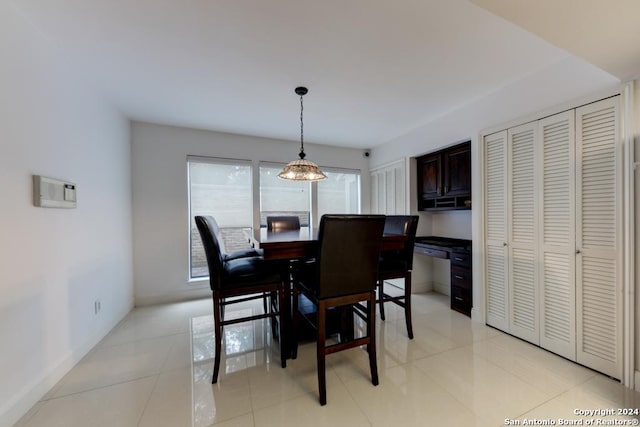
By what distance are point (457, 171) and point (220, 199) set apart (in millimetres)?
3337

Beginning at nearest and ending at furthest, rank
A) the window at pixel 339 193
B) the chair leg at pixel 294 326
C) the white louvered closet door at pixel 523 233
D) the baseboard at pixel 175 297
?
the chair leg at pixel 294 326
the white louvered closet door at pixel 523 233
the baseboard at pixel 175 297
the window at pixel 339 193

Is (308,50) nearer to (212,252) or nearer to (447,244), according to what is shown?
(212,252)

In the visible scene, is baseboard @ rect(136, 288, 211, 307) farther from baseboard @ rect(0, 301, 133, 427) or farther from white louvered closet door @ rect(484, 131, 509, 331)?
white louvered closet door @ rect(484, 131, 509, 331)

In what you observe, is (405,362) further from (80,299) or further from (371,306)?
(80,299)

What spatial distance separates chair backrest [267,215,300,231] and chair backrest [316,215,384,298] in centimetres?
187

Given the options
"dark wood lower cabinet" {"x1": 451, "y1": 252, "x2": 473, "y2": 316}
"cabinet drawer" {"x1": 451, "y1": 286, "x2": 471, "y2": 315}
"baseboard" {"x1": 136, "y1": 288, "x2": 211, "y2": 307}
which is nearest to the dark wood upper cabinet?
"dark wood lower cabinet" {"x1": 451, "y1": 252, "x2": 473, "y2": 316}

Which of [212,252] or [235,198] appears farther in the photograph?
[235,198]

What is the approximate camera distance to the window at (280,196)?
3.94 m

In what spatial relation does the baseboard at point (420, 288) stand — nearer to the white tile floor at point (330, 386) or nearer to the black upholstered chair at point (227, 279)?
the white tile floor at point (330, 386)

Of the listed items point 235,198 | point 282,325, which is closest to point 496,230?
point 282,325

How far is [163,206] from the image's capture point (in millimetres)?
3359

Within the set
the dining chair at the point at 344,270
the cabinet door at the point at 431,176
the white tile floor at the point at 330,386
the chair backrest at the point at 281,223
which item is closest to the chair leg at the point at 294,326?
the white tile floor at the point at 330,386

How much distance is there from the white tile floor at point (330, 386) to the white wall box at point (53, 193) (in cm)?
127

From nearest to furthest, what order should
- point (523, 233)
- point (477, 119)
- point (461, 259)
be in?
point (523, 233) → point (477, 119) → point (461, 259)
